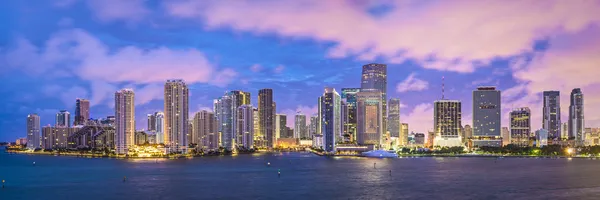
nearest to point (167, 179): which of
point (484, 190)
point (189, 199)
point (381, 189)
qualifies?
point (189, 199)

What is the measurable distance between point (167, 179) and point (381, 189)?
3653 centimetres

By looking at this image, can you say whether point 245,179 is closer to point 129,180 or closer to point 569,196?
point 129,180

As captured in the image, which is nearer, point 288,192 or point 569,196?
point 569,196

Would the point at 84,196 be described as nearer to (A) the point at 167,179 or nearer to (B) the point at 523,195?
(A) the point at 167,179

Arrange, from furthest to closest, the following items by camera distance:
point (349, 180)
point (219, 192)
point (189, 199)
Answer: point (349, 180), point (219, 192), point (189, 199)

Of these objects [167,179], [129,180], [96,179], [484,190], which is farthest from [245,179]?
[484,190]

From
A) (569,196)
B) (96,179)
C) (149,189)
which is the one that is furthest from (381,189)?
(96,179)

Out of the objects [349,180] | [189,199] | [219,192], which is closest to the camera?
[189,199]

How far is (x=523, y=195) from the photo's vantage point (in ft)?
222

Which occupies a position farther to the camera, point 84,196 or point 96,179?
point 96,179

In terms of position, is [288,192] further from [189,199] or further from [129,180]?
[129,180]

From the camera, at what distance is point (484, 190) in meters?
Answer: 73.4

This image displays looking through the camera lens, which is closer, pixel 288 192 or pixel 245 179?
pixel 288 192

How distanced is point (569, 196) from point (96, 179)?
71.3m
